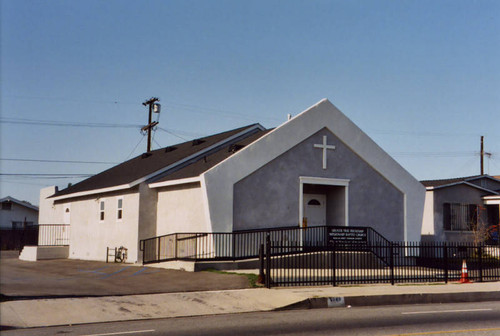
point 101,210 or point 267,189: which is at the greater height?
point 267,189

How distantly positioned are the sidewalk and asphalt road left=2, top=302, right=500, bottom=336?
0.66m

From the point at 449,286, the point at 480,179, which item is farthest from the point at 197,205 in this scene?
the point at 480,179

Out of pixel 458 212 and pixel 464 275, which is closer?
pixel 464 275

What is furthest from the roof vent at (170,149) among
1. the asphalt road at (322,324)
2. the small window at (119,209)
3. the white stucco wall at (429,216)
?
the asphalt road at (322,324)

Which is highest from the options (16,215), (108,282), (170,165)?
(170,165)

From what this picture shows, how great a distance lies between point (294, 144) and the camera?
24422 millimetres

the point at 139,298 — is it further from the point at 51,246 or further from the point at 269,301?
the point at 51,246

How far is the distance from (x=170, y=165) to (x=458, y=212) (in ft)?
62.1

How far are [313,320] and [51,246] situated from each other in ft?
75.1

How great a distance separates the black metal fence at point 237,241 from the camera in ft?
71.9

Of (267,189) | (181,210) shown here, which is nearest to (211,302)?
(267,189)

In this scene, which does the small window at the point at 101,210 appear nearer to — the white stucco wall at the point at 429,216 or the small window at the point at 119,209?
the small window at the point at 119,209

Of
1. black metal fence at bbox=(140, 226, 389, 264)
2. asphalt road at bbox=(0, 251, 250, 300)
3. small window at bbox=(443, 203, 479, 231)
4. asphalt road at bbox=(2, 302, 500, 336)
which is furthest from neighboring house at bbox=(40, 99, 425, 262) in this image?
asphalt road at bbox=(2, 302, 500, 336)

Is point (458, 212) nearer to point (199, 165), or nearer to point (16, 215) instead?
point (199, 165)
